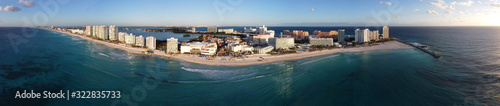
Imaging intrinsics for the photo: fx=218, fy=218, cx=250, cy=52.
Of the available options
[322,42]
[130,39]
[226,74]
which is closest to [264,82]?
[226,74]

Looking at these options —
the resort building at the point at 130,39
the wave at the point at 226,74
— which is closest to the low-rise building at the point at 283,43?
the wave at the point at 226,74

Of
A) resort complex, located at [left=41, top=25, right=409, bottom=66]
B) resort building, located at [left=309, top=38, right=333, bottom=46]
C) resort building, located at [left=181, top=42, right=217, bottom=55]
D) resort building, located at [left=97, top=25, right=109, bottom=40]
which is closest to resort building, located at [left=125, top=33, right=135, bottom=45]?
resort complex, located at [left=41, top=25, right=409, bottom=66]

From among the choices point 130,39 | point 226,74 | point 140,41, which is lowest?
point 226,74

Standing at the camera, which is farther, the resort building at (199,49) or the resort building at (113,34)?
the resort building at (113,34)

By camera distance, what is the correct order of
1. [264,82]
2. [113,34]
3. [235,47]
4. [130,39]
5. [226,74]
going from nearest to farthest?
[264,82], [226,74], [235,47], [130,39], [113,34]

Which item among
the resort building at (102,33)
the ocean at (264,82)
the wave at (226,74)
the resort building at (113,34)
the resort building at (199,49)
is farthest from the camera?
the resort building at (102,33)

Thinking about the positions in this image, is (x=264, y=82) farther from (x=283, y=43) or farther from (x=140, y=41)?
(x=140, y=41)

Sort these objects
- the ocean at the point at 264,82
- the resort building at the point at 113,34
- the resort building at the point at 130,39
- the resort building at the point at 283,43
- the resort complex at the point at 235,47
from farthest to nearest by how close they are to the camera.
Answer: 1. the resort building at the point at 113,34
2. the resort building at the point at 130,39
3. the resort building at the point at 283,43
4. the resort complex at the point at 235,47
5. the ocean at the point at 264,82

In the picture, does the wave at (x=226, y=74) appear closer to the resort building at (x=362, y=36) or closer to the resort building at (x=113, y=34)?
the resort building at (x=362, y=36)

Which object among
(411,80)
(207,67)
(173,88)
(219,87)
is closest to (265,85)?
(219,87)

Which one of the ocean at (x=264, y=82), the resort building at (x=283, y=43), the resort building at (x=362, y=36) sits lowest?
the ocean at (x=264, y=82)

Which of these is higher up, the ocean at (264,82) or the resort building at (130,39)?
the resort building at (130,39)

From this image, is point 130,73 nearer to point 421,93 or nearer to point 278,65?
point 278,65
